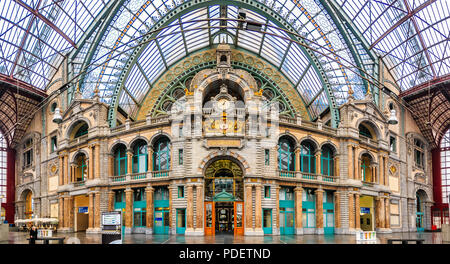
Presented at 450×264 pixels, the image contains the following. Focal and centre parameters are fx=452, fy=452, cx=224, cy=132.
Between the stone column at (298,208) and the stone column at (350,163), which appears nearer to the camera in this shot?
the stone column at (298,208)

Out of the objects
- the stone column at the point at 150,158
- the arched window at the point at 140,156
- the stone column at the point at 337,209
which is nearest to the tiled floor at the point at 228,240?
the stone column at the point at 337,209

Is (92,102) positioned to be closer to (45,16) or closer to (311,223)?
(45,16)

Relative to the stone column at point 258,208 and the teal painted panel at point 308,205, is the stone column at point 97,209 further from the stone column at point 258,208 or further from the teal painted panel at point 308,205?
the teal painted panel at point 308,205

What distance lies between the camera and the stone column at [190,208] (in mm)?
43006

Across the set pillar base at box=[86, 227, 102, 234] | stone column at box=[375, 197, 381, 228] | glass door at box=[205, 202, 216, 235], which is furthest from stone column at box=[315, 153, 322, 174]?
pillar base at box=[86, 227, 102, 234]

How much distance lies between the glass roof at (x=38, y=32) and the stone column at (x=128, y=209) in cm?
1683

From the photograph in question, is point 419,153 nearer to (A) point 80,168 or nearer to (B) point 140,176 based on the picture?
(B) point 140,176

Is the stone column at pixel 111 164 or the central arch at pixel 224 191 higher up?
the stone column at pixel 111 164

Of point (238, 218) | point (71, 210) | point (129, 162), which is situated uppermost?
point (129, 162)

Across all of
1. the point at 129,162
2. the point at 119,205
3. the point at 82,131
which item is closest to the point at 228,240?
the point at 129,162

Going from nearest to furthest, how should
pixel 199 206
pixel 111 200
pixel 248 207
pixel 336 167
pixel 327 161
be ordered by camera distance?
pixel 199 206 < pixel 248 207 < pixel 111 200 < pixel 336 167 < pixel 327 161

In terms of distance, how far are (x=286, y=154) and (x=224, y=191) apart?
8.20m

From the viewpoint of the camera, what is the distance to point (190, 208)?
142 feet

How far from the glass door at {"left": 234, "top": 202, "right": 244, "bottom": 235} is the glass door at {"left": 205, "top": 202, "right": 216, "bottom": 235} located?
216 cm
